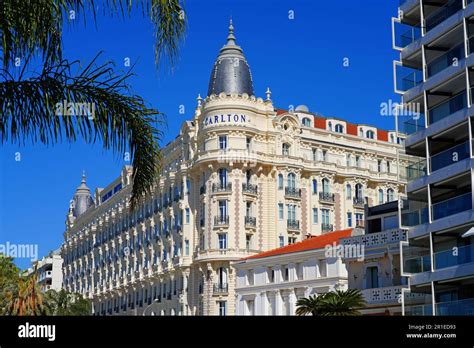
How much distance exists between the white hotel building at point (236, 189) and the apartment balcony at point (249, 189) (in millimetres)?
122

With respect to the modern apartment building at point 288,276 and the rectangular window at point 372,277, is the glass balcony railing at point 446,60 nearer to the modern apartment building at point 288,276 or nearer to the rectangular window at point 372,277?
the rectangular window at point 372,277

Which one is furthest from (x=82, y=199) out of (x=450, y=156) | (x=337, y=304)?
(x=450, y=156)

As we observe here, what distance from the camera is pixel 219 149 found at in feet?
295

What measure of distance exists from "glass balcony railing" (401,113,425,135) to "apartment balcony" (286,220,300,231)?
1637 inches

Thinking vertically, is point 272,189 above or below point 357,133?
below

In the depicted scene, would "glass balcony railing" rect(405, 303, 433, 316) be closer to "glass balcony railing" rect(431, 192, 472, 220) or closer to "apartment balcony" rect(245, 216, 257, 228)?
"glass balcony railing" rect(431, 192, 472, 220)

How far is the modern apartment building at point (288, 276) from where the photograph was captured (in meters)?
68.4

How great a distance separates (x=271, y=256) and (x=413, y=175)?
1005 inches

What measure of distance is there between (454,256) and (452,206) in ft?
10.1

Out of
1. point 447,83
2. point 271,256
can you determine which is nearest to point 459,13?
point 447,83

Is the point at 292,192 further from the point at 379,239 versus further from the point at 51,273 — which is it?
the point at 51,273

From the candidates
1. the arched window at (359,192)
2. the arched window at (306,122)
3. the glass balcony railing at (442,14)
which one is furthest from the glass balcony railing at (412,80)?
the arched window at (359,192)
